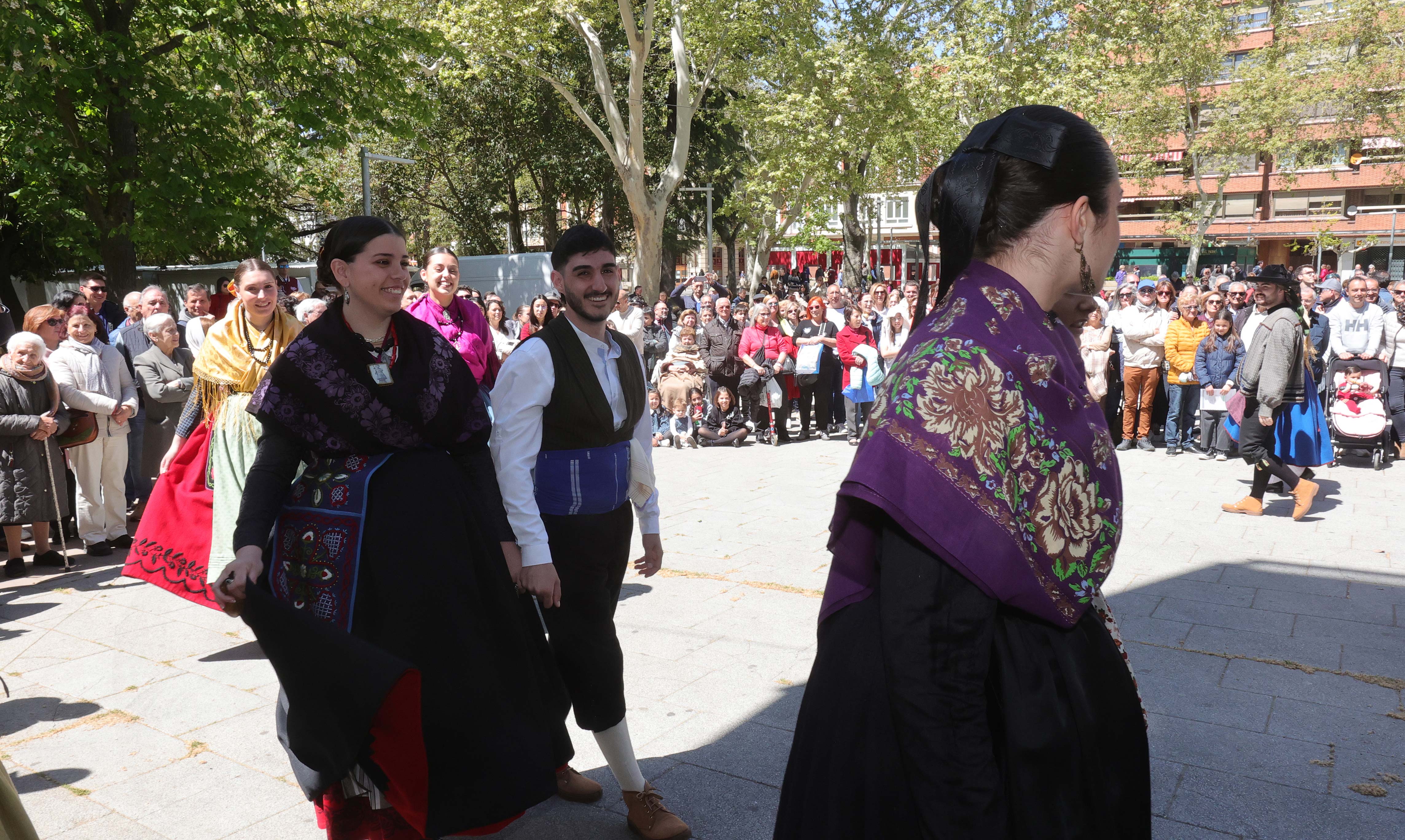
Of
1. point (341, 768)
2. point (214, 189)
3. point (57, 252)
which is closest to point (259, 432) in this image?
point (341, 768)

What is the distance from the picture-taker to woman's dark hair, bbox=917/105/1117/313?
150cm

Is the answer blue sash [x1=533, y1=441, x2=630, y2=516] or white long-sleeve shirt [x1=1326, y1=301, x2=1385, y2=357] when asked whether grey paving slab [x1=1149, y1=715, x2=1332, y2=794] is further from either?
white long-sleeve shirt [x1=1326, y1=301, x2=1385, y2=357]

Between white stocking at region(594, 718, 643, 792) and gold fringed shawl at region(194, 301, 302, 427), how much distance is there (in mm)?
2581

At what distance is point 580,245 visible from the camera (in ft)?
10.2

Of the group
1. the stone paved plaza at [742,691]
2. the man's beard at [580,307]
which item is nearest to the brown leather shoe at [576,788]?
the stone paved plaza at [742,691]

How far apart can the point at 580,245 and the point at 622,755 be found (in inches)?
62.7

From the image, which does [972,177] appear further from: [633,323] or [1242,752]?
[633,323]

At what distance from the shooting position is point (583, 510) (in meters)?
3.05

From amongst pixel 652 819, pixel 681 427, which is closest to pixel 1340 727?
pixel 652 819

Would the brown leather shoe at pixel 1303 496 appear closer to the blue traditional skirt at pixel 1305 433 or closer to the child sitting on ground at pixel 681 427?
the blue traditional skirt at pixel 1305 433

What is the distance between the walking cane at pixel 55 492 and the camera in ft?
22.1

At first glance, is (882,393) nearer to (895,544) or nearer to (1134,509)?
(895,544)

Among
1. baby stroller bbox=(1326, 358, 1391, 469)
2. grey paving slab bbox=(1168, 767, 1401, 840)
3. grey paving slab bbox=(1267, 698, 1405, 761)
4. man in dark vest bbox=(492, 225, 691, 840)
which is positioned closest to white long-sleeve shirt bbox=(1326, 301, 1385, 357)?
baby stroller bbox=(1326, 358, 1391, 469)

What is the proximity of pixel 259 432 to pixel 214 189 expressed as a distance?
10444mm
